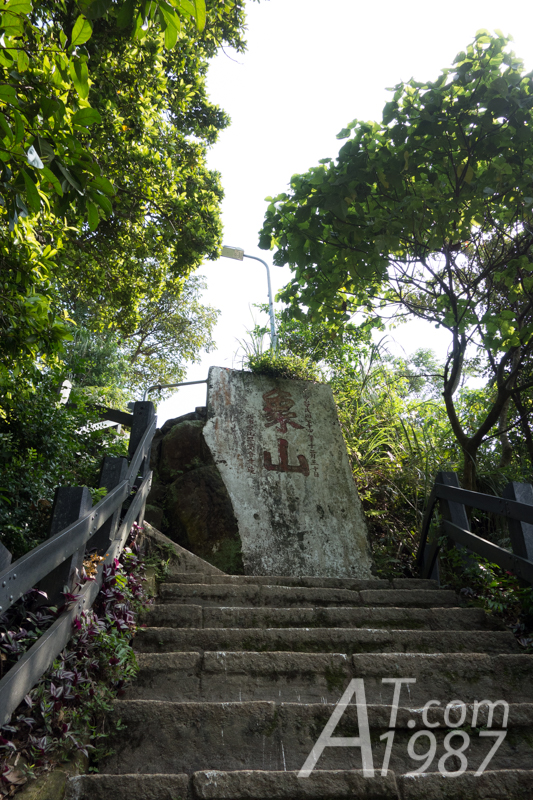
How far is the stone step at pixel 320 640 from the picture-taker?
8.72ft

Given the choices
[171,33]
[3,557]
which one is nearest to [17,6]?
[171,33]

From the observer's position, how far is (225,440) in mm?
5543

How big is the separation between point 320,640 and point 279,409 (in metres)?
3.45

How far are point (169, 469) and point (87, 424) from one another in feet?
5.09

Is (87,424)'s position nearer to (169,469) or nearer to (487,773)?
(169,469)

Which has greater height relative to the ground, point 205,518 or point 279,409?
point 279,409

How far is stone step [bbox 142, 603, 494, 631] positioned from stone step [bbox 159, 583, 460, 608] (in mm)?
308

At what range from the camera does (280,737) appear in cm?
204

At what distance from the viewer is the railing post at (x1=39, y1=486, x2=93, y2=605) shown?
2.09 metres

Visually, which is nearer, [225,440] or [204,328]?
[225,440]

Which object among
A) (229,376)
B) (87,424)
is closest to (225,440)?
(229,376)

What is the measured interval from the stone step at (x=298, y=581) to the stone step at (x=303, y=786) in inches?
74.8

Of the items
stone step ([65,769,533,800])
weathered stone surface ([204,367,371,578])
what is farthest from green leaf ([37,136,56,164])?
weathered stone surface ([204,367,371,578])

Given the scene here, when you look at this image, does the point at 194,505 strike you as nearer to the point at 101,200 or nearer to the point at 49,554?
the point at 49,554
